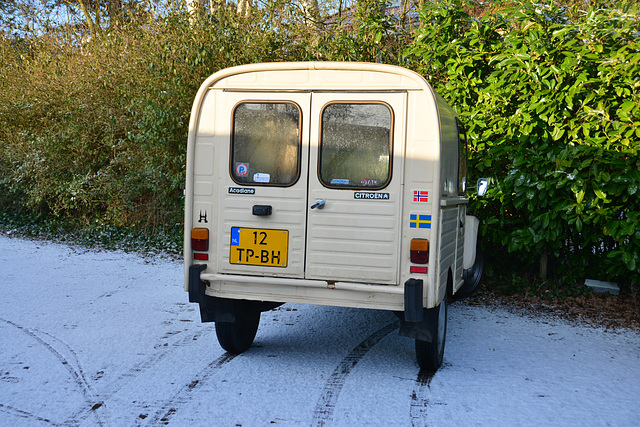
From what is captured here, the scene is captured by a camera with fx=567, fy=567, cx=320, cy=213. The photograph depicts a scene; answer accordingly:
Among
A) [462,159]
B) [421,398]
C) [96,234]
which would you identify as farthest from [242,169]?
[96,234]

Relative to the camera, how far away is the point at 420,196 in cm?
421

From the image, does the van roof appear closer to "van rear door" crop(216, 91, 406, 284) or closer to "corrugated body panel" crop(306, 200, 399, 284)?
"van rear door" crop(216, 91, 406, 284)

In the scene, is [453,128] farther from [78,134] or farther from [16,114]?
[16,114]

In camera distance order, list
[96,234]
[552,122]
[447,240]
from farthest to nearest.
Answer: [96,234] → [552,122] → [447,240]

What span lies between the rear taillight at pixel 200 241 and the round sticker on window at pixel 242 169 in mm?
532

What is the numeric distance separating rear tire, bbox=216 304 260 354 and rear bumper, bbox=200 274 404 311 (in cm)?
35

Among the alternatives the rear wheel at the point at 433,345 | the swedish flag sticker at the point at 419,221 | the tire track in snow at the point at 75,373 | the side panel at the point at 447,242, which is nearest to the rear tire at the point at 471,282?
the side panel at the point at 447,242

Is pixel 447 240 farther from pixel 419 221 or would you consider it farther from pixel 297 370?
pixel 297 370

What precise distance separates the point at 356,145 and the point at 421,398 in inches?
76.1

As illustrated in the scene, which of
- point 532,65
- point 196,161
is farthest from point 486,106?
point 196,161

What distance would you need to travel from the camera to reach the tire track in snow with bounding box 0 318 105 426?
3721 mm

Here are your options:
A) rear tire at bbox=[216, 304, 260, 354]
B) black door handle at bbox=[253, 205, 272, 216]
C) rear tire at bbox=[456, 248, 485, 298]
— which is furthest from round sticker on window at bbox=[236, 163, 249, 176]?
rear tire at bbox=[456, 248, 485, 298]

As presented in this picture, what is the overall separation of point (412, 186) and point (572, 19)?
14.4 ft

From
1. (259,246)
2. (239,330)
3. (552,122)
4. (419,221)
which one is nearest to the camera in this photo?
(419,221)
